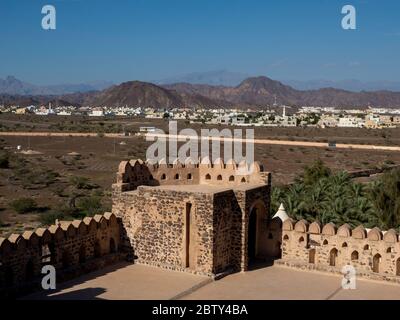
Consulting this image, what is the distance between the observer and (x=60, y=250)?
11961mm

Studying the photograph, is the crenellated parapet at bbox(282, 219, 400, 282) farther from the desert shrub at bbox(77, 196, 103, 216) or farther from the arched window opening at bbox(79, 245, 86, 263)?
the desert shrub at bbox(77, 196, 103, 216)

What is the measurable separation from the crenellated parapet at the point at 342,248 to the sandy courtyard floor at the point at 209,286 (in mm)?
333

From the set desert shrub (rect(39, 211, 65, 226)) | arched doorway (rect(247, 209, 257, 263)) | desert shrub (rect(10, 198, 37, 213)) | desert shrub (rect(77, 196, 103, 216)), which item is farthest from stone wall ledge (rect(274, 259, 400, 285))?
desert shrub (rect(10, 198, 37, 213))

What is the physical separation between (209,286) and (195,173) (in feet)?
12.2

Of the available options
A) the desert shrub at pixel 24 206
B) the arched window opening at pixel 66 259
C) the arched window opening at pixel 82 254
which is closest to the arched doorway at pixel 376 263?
the arched window opening at pixel 82 254

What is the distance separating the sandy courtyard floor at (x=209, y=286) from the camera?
11344 mm

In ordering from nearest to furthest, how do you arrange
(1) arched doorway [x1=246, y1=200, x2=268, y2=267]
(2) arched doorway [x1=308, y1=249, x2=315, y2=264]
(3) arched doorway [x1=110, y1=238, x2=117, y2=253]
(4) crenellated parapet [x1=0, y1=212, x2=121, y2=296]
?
(4) crenellated parapet [x1=0, y1=212, x2=121, y2=296], (2) arched doorway [x1=308, y1=249, x2=315, y2=264], (3) arched doorway [x1=110, y1=238, x2=117, y2=253], (1) arched doorway [x1=246, y1=200, x2=268, y2=267]

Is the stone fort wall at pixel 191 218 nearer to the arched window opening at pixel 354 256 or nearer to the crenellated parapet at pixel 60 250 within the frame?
the crenellated parapet at pixel 60 250

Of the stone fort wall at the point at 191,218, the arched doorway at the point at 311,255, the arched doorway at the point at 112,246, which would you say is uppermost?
the stone fort wall at the point at 191,218

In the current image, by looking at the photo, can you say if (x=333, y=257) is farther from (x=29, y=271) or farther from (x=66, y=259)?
(x=29, y=271)

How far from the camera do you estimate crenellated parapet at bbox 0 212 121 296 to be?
10805 mm

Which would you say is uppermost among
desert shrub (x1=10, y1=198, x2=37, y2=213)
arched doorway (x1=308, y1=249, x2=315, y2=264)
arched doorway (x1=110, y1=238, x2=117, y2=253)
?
arched doorway (x1=110, y1=238, x2=117, y2=253)

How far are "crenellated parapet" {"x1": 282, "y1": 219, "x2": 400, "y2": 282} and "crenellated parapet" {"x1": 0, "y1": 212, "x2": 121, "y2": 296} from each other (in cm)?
429

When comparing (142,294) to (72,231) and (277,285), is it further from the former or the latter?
(277,285)
